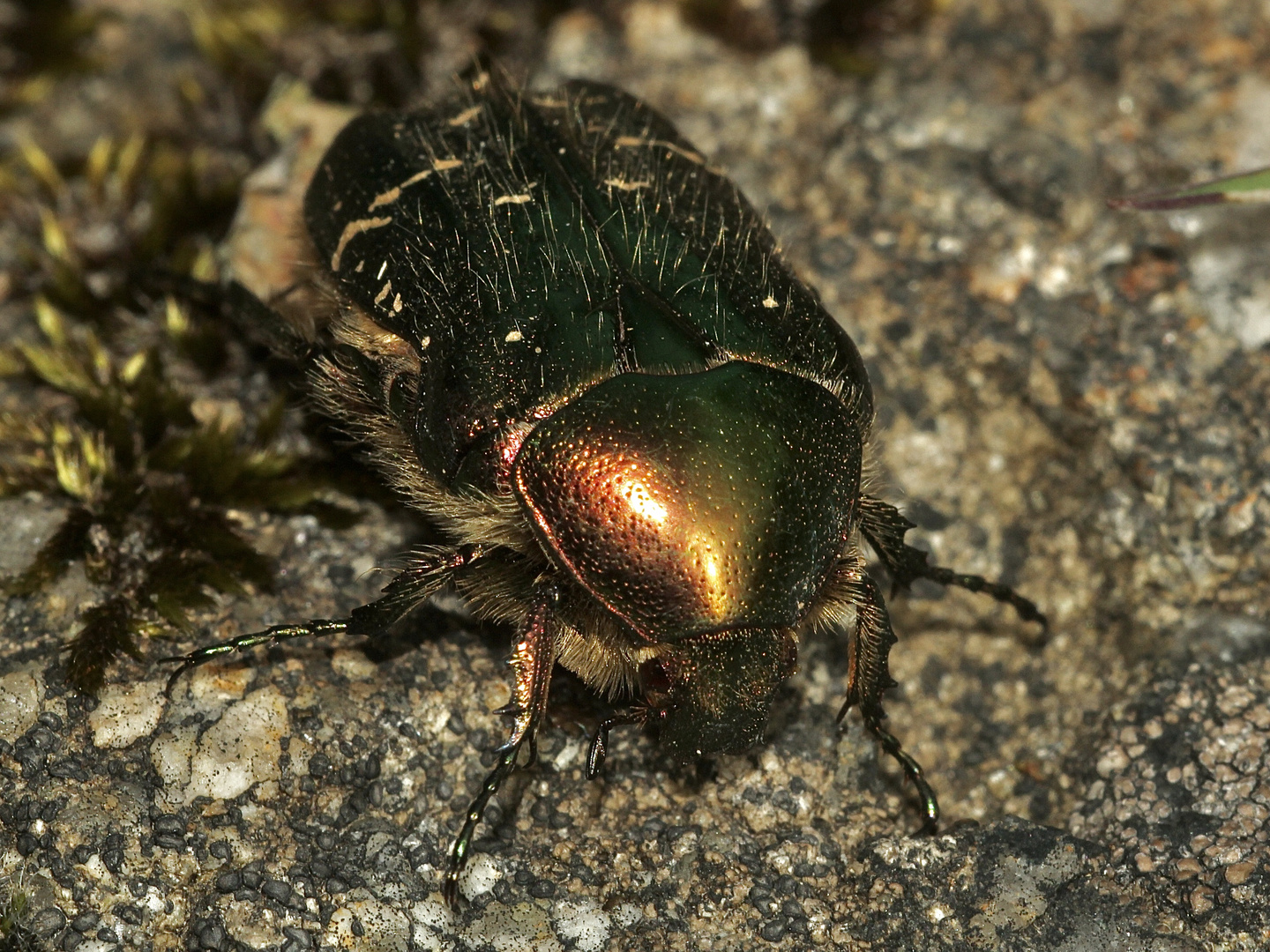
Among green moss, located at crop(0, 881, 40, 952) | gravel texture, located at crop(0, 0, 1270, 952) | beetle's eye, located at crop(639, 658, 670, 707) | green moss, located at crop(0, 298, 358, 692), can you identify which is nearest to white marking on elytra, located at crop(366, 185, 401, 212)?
green moss, located at crop(0, 298, 358, 692)

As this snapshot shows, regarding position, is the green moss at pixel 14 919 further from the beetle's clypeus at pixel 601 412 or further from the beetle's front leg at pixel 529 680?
the beetle's front leg at pixel 529 680

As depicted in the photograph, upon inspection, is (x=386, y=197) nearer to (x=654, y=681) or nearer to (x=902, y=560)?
(x=654, y=681)

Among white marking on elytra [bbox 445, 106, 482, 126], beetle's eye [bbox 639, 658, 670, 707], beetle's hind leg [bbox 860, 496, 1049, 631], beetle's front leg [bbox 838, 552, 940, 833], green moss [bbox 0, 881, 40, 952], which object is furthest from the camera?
white marking on elytra [bbox 445, 106, 482, 126]

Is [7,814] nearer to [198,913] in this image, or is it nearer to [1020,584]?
[198,913]

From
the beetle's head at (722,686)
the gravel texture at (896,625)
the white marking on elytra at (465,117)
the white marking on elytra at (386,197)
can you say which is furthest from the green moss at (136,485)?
the beetle's head at (722,686)

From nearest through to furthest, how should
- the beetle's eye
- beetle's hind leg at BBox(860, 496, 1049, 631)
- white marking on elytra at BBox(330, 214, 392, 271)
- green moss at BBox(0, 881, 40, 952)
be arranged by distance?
green moss at BBox(0, 881, 40, 952) → the beetle's eye → beetle's hind leg at BBox(860, 496, 1049, 631) → white marking on elytra at BBox(330, 214, 392, 271)

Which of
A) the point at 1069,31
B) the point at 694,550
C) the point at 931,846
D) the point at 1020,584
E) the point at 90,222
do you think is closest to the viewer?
the point at 694,550

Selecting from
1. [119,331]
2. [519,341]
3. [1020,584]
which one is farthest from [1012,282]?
[119,331]

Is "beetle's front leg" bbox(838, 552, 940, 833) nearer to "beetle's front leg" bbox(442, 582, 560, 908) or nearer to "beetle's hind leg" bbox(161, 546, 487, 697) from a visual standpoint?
"beetle's front leg" bbox(442, 582, 560, 908)
